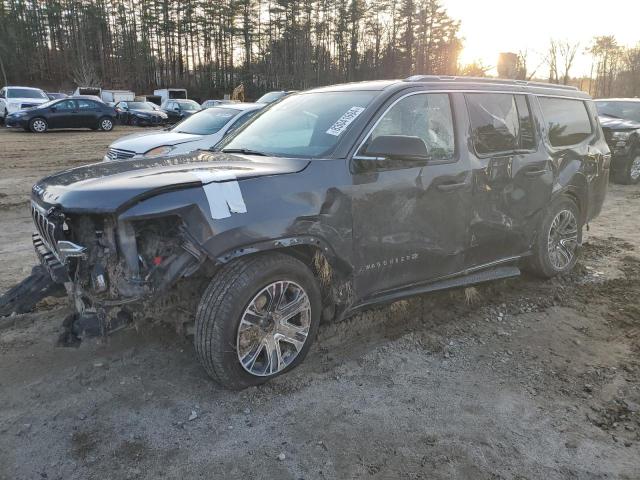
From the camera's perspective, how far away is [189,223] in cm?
283

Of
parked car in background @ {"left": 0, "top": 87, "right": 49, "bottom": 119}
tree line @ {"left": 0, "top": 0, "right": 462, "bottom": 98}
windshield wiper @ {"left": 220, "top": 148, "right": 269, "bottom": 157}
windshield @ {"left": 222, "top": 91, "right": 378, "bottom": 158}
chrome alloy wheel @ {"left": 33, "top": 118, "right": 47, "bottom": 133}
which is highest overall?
tree line @ {"left": 0, "top": 0, "right": 462, "bottom": 98}

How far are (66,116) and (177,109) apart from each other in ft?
32.1

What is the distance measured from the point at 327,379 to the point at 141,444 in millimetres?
1213

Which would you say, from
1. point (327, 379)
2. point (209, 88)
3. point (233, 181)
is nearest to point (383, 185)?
point (233, 181)

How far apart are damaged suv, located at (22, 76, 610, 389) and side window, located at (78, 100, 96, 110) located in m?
21.6

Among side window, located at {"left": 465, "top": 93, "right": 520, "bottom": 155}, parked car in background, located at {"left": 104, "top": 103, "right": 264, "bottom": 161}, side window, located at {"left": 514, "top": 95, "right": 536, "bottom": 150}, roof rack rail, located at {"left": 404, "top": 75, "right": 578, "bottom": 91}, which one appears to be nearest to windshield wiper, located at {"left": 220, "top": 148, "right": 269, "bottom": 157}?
roof rack rail, located at {"left": 404, "top": 75, "right": 578, "bottom": 91}

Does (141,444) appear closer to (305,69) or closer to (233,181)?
(233,181)

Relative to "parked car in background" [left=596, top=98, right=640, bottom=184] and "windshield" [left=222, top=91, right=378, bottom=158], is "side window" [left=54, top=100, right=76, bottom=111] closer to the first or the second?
"parked car in background" [left=596, top=98, right=640, bottom=184]

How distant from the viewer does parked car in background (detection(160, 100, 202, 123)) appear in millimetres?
31344

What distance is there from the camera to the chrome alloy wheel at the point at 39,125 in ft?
72.1

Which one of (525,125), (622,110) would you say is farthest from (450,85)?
(622,110)

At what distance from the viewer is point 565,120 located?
510cm

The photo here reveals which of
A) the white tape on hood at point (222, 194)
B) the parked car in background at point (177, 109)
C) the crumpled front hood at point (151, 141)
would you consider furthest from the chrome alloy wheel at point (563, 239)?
the parked car in background at point (177, 109)

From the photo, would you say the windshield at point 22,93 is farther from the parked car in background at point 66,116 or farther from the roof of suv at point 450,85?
the roof of suv at point 450,85
